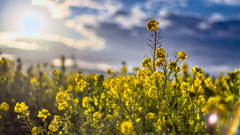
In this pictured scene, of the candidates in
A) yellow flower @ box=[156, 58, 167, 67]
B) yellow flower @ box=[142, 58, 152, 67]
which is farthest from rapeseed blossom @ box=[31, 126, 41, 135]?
yellow flower @ box=[156, 58, 167, 67]

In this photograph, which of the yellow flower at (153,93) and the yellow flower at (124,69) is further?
the yellow flower at (124,69)

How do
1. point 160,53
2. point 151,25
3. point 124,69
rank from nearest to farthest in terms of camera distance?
point 160,53 < point 151,25 < point 124,69

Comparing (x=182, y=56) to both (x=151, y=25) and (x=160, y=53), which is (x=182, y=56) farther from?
(x=151, y=25)

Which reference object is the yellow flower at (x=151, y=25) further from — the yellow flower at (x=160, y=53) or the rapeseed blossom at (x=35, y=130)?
the rapeseed blossom at (x=35, y=130)

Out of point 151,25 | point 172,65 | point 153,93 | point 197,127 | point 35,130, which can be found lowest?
point 35,130

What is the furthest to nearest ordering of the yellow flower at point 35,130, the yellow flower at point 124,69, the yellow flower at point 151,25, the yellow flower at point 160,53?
1. the yellow flower at point 124,69
2. the yellow flower at point 35,130
3. the yellow flower at point 151,25
4. the yellow flower at point 160,53

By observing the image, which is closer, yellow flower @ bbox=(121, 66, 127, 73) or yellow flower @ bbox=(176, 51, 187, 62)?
yellow flower @ bbox=(176, 51, 187, 62)

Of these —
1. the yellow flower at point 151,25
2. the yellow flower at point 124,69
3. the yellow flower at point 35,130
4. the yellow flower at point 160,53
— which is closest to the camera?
the yellow flower at point 160,53

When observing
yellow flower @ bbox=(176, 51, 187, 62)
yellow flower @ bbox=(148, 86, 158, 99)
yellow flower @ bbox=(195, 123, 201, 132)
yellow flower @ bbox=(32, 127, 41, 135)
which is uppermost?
yellow flower @ bbox=(176, 51, 187, 62)

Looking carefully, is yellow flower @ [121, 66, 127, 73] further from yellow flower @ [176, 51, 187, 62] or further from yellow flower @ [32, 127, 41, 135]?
yellow flower @ [176, 51, 187, 62]

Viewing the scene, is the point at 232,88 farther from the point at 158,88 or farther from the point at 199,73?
the point at 158,88

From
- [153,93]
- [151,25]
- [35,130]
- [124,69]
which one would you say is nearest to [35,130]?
[35,130]

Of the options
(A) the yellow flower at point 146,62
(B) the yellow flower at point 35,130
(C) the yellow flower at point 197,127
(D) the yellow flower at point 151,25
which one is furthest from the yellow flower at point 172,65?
(B) the yellow flower at point 35,130

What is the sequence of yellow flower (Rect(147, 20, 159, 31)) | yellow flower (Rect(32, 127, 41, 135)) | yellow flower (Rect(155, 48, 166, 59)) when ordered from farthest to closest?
yellow flower (Rect(32, 127, 41, 135))
yellow flower (Rect(147, 20, 159, 31))
yellow flower (Rect(155, 48, 166, 59))
